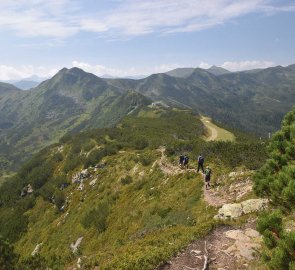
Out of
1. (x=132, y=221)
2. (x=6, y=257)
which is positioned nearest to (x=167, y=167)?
(x=132, y=221)

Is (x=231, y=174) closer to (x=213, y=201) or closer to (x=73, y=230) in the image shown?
(x=213, y=201)

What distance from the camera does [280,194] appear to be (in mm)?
17281

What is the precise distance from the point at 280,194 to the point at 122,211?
38468 millimetres

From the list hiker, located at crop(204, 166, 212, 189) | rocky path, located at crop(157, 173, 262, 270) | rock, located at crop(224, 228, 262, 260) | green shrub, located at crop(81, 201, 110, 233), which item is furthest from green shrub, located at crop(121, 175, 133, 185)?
rock, located at crop(224, 228, 262, 260)

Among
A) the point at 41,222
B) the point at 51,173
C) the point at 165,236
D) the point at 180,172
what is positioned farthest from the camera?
the point at 51,173

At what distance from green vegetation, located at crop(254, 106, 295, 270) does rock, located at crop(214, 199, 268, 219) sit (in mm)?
4922

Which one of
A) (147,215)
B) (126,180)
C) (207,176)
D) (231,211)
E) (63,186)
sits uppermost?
(231,211)

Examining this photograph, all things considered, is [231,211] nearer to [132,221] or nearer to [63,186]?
[132,221]

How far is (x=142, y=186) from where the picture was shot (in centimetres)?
5831

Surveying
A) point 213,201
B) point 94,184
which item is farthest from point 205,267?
point 94,184

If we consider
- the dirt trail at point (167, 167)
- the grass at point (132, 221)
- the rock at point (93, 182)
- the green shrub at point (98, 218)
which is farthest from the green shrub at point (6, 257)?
the rock at point (93, 182)

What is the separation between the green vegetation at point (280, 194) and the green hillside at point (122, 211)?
6.19 m

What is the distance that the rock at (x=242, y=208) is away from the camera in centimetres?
2734

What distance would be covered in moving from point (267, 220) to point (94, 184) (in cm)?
7101
